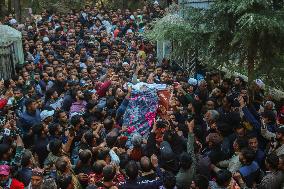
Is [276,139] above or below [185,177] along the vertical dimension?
above

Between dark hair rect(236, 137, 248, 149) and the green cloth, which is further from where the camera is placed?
dark hair rect(236, 137, 248, 149)

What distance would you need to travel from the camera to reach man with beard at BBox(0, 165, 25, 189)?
5364 mm

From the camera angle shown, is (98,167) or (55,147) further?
(55,147)

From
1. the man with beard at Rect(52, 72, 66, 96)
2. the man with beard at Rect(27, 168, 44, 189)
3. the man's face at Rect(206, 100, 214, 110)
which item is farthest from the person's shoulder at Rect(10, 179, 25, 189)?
the man with beard at Rect(52, 72, 66, 96)

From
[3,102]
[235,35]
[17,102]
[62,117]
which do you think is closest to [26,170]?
[62,117]

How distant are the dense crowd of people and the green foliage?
782 millimetres

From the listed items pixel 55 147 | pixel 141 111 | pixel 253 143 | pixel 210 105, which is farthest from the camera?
pixel 141 111

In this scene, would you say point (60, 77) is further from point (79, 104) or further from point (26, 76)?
point (79, 104)

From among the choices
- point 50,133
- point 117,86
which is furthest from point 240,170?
point 117,86

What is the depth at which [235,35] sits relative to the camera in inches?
245

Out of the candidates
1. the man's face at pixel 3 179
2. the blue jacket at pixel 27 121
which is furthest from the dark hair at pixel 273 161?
Answer: the blue jacket at pixel 27 121

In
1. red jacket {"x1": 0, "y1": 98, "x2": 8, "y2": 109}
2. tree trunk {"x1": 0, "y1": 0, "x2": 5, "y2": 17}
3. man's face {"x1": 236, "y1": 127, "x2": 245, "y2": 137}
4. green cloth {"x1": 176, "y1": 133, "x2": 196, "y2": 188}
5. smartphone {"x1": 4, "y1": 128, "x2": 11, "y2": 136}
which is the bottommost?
green cloth {"x1": 176, "y1": 133, "x2": 196, "y2": 188}

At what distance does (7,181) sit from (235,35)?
3.73 metres

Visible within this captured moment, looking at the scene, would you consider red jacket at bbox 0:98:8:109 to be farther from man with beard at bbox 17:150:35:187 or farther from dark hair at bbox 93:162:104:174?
dark hair at bbox 93:162:104:174
